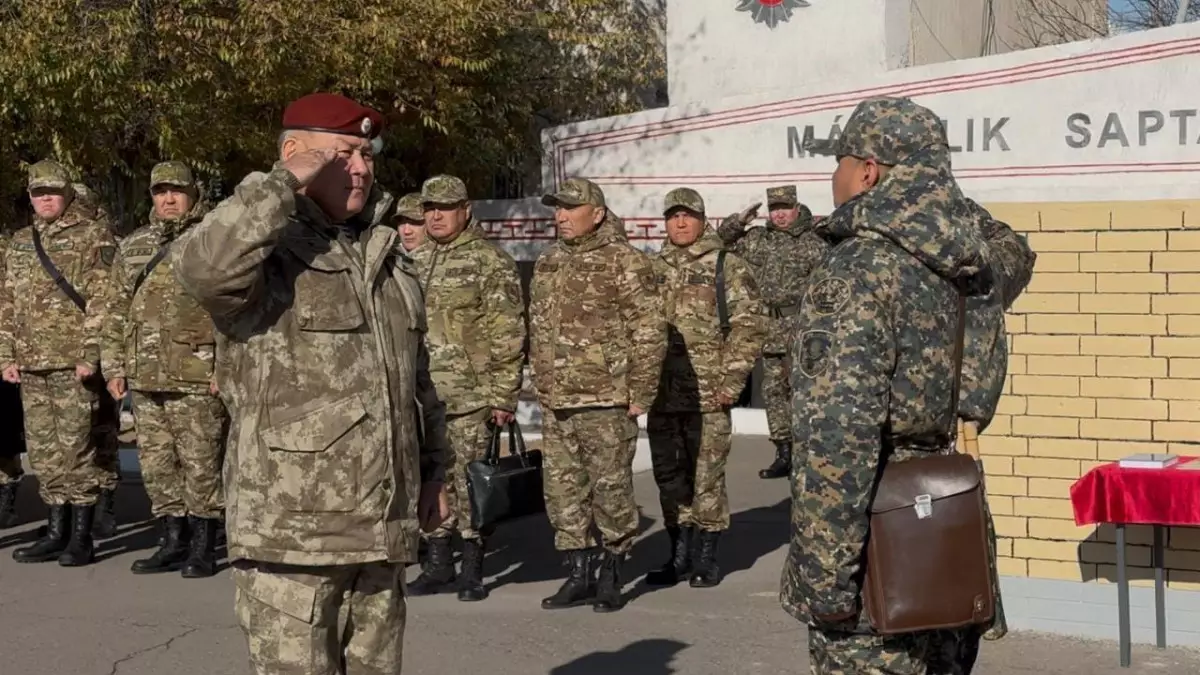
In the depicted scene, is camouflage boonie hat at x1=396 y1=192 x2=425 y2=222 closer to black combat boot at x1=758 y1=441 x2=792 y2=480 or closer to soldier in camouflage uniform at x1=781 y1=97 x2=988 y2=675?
black combat boot at x1=758 y1=441 x2=792 y2=480

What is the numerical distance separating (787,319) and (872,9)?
4.33 meters

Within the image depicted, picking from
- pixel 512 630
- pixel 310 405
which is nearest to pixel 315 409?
pixel 310 405

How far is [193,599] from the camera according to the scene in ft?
29.2

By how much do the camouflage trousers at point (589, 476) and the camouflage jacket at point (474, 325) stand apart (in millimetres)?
436

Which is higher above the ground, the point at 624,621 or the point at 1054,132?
the point at 1054,132

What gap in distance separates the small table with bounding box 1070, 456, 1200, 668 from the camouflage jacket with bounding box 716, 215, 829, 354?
18.0 feet

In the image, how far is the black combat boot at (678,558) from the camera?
9.09 m

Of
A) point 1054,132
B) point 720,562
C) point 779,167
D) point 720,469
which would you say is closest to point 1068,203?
point 720,469

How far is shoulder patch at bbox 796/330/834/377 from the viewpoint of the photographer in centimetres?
424

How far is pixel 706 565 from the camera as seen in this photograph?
9070 millimetres

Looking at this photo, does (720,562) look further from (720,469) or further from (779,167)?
(779,167)

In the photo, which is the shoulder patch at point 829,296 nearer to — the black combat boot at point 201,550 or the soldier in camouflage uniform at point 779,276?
the black combat boot at point 201,550

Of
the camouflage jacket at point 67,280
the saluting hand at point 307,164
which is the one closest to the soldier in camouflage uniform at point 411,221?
the camouflage jacket at point 67,280

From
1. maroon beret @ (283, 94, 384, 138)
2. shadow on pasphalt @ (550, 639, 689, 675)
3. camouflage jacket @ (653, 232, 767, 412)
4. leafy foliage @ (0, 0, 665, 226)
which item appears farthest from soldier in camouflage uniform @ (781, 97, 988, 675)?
leafy foliage @ (0, 0, 665, 226)
